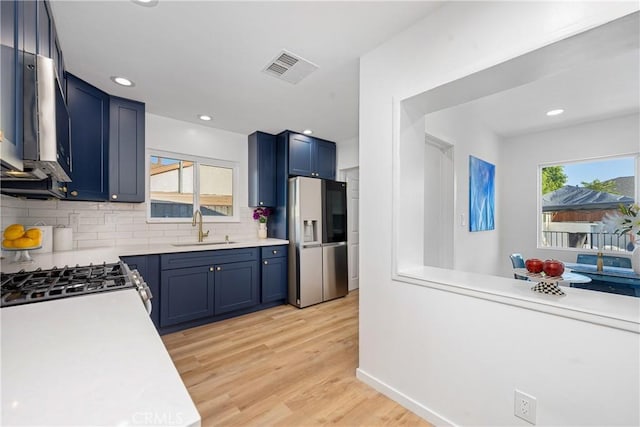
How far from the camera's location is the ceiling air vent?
2.12 m

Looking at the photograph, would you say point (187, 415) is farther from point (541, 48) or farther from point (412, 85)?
point (412, 85)

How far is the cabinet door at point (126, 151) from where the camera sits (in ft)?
9.13

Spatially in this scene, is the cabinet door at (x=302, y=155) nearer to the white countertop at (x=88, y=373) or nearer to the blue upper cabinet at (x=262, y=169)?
the blue upper cabinet at (x=262, y=169)

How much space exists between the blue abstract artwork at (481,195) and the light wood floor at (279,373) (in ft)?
6.57

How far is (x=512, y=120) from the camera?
147 inches

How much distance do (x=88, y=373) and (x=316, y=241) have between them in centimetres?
337

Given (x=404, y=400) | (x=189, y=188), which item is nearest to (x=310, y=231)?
(x=189, y=188)

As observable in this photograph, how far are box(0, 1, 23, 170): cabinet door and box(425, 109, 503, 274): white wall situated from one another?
8.62 ft

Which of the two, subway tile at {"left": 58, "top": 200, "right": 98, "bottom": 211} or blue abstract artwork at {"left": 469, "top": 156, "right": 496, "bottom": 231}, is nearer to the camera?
subway tile at {"left": 58, "top": 200, "right": 98, "bottom": 211}

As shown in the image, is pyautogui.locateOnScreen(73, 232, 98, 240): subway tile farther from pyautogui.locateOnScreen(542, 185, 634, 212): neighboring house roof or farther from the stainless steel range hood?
pyautogui.locateOnScreen(542, 185, 634, 212): neighboring house roof

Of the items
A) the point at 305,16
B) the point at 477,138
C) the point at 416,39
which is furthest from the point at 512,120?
the point at 305,16

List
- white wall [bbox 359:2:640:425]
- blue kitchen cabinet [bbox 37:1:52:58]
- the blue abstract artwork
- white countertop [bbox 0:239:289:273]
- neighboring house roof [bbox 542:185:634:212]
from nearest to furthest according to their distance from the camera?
white wall [bbox 359:2:640:425], blue kitchen cabinet [bbox 37:1:52:58], white countertop [bbox 0:239:289:273], the blue abstract artwork, neighboring house roof [bbox 542:185:634:212]

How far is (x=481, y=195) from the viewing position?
365 centimetres

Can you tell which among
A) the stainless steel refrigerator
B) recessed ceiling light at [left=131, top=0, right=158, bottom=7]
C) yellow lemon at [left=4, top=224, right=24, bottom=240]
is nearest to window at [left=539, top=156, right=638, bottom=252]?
the stainless steel refrigerator
